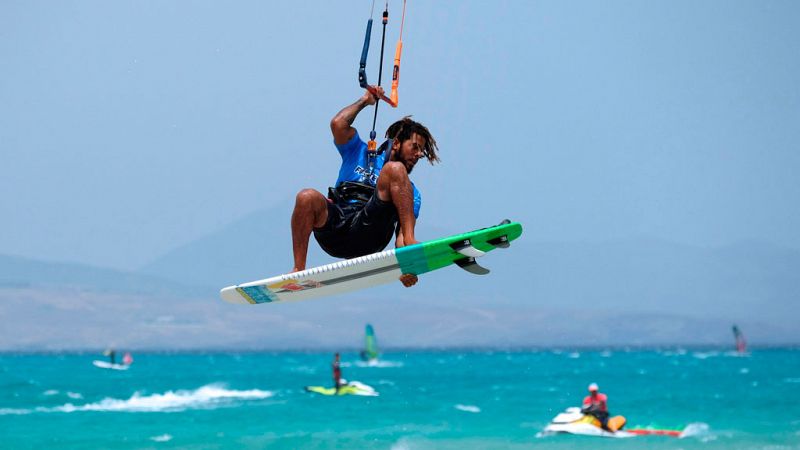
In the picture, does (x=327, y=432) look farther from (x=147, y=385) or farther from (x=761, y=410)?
(x=147, y=385)

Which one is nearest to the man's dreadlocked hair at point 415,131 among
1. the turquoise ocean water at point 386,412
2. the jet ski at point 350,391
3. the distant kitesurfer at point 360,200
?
the distant kitesurfer at point 360,200

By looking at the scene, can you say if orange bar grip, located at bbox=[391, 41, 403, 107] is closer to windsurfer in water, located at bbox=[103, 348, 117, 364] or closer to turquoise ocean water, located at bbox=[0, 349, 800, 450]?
turquoise ocean water, located at bbox=[0, 349, 800, 450]

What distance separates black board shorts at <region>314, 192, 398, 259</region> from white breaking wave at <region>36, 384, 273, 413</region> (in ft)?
131

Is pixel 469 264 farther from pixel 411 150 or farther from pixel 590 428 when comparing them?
pixel 590 428

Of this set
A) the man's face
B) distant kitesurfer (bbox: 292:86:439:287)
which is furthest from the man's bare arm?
the man's face

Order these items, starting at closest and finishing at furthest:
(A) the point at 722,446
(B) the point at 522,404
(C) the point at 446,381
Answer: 1. (A) the point at 722,446
2. (B) the point at 522,404
3. (C) the point at 446,381

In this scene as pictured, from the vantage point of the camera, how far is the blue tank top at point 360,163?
29.1 ft

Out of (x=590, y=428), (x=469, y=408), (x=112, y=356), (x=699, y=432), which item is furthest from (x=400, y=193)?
(x=112, y=356)

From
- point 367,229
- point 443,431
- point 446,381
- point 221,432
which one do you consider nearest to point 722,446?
point 443,431

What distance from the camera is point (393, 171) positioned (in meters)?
Result: 8.34

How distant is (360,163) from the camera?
8.95 m

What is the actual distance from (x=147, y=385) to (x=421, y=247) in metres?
62.5

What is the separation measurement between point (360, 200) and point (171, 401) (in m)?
46.4

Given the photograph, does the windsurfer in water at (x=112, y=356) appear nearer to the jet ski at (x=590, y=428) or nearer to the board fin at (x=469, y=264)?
the jet ski at (x=590, y=428)
